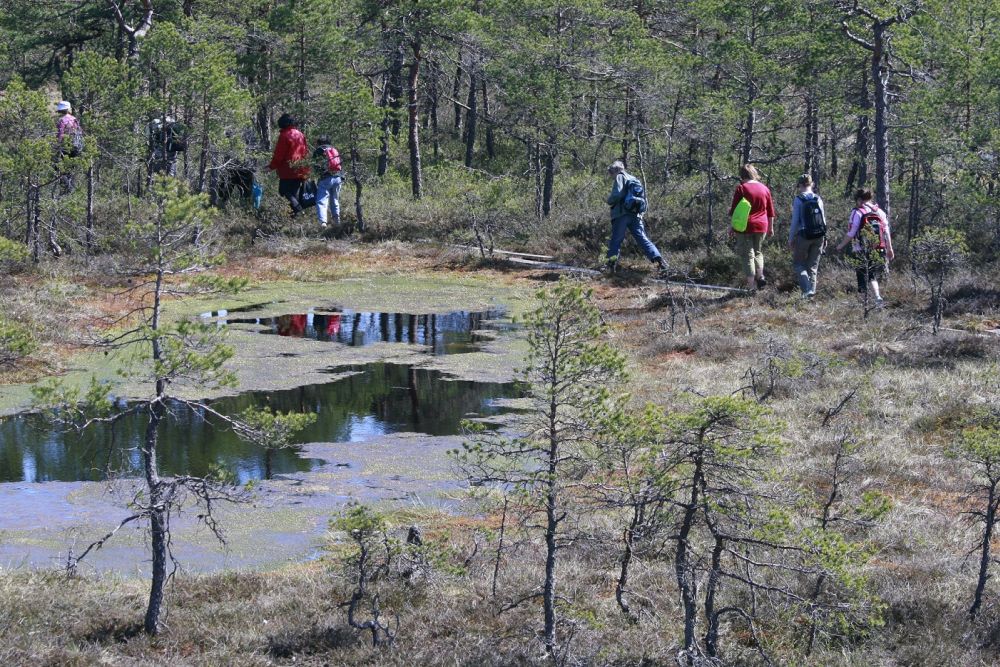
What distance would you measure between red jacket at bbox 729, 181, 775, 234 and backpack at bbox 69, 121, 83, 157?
9.98 m

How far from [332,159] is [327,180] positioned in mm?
1181

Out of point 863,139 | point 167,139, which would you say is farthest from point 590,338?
point 863,139

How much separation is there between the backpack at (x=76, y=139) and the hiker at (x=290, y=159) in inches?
160

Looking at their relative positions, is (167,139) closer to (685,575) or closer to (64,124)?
(64,124)

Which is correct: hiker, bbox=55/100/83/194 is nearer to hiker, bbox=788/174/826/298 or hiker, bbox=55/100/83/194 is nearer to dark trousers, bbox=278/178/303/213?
dark trousers, bbox=278/178/303/213

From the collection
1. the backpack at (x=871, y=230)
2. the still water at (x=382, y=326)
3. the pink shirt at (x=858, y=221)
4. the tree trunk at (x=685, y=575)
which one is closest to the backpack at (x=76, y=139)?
the still water at (x=382, y=326)

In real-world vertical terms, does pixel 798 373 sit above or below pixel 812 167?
below

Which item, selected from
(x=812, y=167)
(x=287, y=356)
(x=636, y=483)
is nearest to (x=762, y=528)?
(x=636, y=483)

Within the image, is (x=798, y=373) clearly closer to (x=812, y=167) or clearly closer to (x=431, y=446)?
(x=431, y=446)

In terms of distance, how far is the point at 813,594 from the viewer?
641cm

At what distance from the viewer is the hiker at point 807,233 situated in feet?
49.2

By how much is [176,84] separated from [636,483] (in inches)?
691

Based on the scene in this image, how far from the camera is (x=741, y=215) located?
51.2 ft

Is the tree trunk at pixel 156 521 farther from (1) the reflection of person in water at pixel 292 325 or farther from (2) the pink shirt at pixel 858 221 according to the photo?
(2) the pink shirt at pixel 858 221
